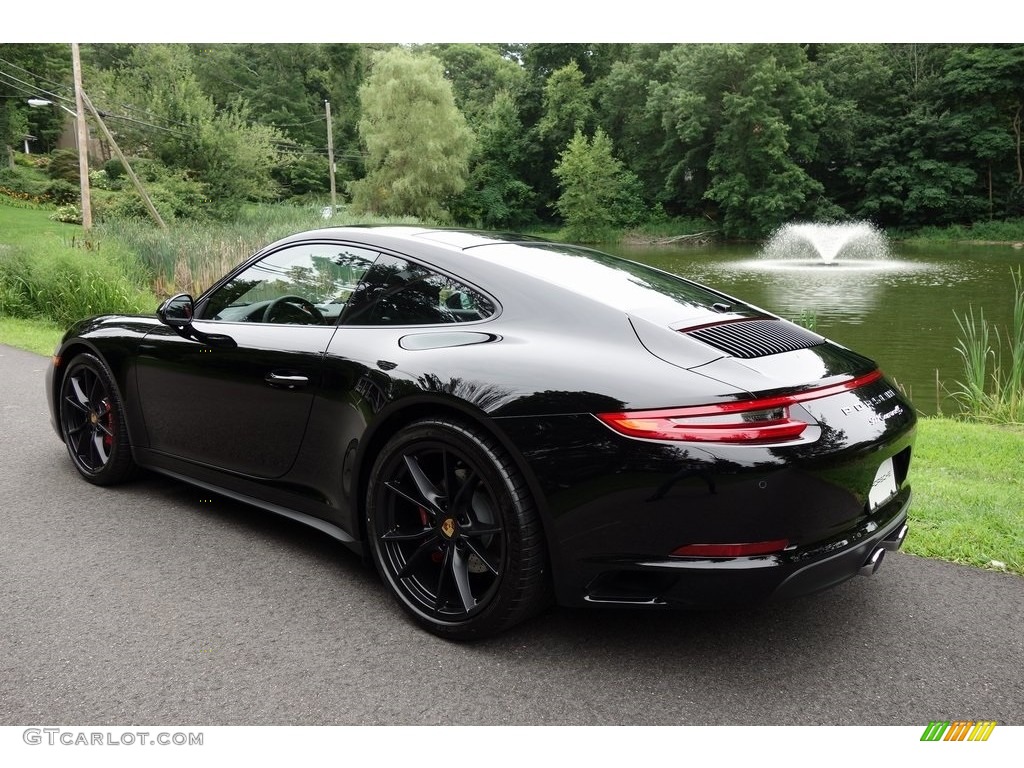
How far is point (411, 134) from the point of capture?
177 feet

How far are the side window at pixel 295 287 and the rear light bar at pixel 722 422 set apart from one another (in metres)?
1.39

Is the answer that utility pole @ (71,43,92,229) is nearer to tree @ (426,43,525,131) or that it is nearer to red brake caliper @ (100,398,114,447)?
red brake caliper @ (100,398,114,447)

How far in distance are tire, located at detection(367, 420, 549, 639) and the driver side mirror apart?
1444 mm

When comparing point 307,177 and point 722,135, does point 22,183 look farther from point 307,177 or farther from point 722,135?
point 722,135

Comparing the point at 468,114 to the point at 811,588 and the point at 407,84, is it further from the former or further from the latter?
the point at 811,588

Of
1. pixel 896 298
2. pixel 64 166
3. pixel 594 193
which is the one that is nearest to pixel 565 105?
pixel 594 193

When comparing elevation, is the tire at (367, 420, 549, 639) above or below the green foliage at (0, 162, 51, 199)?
below

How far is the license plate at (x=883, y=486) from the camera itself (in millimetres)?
2551

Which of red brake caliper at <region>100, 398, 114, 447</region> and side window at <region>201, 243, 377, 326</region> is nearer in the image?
side window at <region>201, 243, 377, 326</region>

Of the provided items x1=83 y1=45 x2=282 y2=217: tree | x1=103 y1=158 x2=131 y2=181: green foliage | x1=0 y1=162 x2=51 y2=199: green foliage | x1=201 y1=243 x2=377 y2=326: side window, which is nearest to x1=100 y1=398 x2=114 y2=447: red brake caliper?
x1=201 y1=243 x2=377 y2=326: side window

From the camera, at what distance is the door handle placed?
3.15 meters

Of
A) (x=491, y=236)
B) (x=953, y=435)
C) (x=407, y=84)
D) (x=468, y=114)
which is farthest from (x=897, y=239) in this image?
(x=491, y=236)

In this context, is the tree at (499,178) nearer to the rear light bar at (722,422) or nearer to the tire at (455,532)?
the tire at (455,532)

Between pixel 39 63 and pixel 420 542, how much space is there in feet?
205
